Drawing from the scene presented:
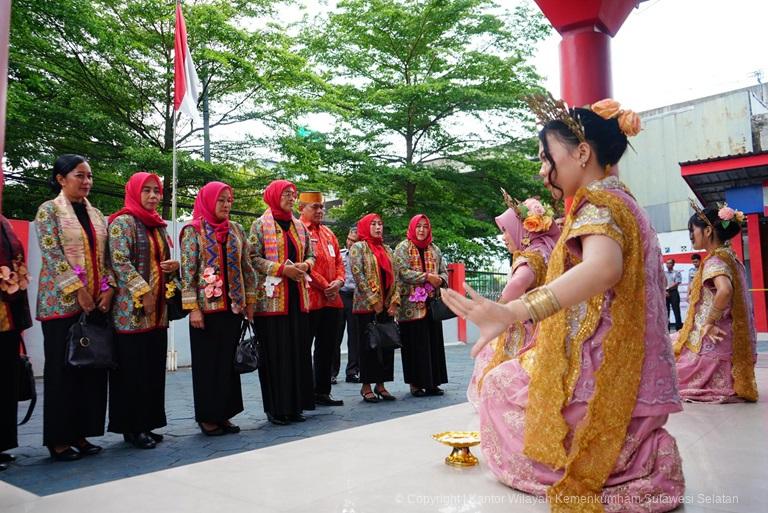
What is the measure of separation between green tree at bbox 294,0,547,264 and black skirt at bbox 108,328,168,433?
9856 mm

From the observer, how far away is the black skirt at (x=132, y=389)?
3.43 meters

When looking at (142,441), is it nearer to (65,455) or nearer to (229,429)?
(65,455)

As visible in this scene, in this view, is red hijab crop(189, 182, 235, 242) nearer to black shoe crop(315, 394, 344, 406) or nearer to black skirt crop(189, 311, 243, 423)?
black skirt crop(189, 311, 243, 423)

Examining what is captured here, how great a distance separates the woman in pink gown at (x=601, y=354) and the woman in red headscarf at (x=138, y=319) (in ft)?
7.84

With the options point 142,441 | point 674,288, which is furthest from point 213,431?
point 674,288

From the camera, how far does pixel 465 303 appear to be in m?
1.57

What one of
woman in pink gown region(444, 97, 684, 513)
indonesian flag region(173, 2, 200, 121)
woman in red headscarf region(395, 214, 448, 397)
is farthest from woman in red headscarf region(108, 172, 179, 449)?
indonesian flag region(173, 2, 200, 121)

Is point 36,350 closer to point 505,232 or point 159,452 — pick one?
point 159,452

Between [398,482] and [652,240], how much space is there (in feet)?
4.48

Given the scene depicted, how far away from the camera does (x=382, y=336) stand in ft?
16.2

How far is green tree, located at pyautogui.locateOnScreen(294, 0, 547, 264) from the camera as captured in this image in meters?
13.4

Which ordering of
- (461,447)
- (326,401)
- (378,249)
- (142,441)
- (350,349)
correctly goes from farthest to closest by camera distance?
(350,349)
(378,249)
(326,401)
(142,441)
(461,447)

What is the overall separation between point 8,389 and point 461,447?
7.78 ft

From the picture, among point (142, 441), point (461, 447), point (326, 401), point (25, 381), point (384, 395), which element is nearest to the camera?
point (461, 447)
